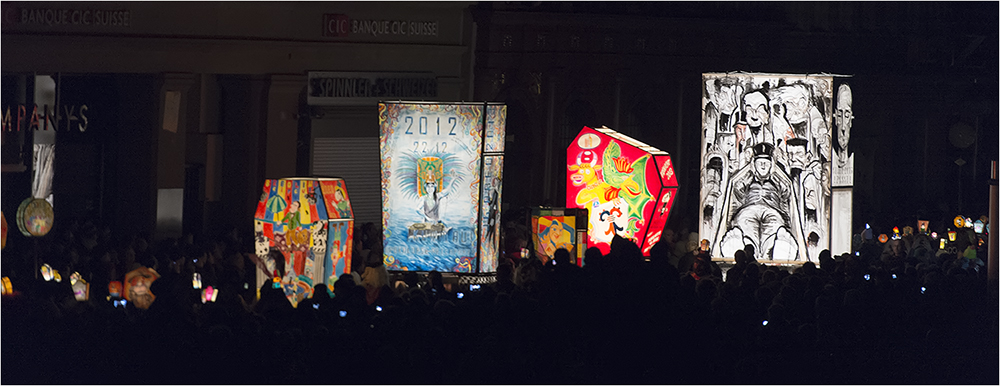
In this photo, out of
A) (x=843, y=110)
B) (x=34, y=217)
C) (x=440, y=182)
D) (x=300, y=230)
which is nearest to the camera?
(x=34, y=217)

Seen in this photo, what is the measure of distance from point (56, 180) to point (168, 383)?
11.3m

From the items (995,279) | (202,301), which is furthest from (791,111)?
(202,301)

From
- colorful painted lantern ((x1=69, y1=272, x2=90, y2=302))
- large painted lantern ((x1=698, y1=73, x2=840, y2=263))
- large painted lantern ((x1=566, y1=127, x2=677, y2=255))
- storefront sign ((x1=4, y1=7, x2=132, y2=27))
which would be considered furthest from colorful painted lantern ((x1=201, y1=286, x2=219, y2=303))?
large painted lantern ((x1=698, y1=73, x2=840, y2=263))

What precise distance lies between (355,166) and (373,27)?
245cm

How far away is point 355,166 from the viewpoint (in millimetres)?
23203

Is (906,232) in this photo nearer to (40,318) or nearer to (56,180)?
(56,180)

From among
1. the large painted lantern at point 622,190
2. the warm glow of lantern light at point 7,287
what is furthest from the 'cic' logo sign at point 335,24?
the warm glow of lantern light at point 7,287

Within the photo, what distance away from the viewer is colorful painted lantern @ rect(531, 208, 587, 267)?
17.7 metres

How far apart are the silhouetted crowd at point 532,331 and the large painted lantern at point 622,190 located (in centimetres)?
469

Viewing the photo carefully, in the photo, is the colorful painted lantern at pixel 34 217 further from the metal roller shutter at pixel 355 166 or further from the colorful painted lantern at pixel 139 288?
the metal roller shutter at pixel 355 166

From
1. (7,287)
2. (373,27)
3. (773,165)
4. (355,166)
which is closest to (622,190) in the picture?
(773,165)

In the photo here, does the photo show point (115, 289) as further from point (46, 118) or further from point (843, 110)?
point (843, 110)

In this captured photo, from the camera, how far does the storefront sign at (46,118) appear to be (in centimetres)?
1742

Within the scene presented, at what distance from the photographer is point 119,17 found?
1877 cm
